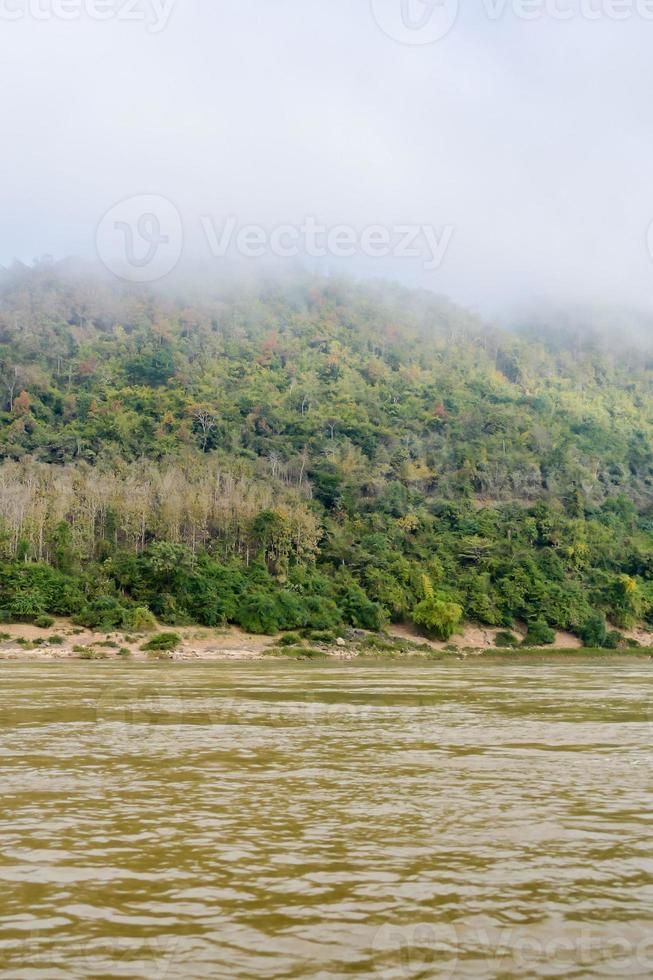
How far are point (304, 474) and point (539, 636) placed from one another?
39.9 meters

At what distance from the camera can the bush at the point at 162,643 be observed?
5700 centimetres

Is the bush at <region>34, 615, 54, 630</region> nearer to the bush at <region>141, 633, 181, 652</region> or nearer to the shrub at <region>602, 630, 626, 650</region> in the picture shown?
the bush at <region>141, 633, 181, 652</region>

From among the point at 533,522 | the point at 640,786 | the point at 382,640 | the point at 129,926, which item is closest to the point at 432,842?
the point at 129,926

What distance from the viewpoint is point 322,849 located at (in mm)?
9234

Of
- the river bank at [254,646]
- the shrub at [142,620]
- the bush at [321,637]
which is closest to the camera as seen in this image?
the river bank at [254,646]

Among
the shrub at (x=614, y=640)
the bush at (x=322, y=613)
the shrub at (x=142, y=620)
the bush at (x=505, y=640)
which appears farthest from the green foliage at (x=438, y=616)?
the shrub at (x=142, y=620)

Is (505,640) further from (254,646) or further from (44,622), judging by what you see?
(44,622)

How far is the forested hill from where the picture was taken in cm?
7206

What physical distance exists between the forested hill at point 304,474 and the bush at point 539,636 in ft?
1.80

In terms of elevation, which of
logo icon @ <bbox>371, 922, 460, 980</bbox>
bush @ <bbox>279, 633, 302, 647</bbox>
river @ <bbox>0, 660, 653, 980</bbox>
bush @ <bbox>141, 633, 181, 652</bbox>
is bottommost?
bush @ <bbox>279, 633, 302, 647</bbox>

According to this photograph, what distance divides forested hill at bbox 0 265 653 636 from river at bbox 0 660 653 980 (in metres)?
47.5

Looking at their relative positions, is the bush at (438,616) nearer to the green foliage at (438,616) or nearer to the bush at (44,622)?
the green foliage at (438,616)

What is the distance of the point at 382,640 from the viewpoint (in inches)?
2640

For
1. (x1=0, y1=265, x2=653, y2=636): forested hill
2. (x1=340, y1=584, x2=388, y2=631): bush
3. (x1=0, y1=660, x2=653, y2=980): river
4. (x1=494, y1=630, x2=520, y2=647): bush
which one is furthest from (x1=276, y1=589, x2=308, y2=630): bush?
(x1=0, y1=660, x2=653, y2=980): river
